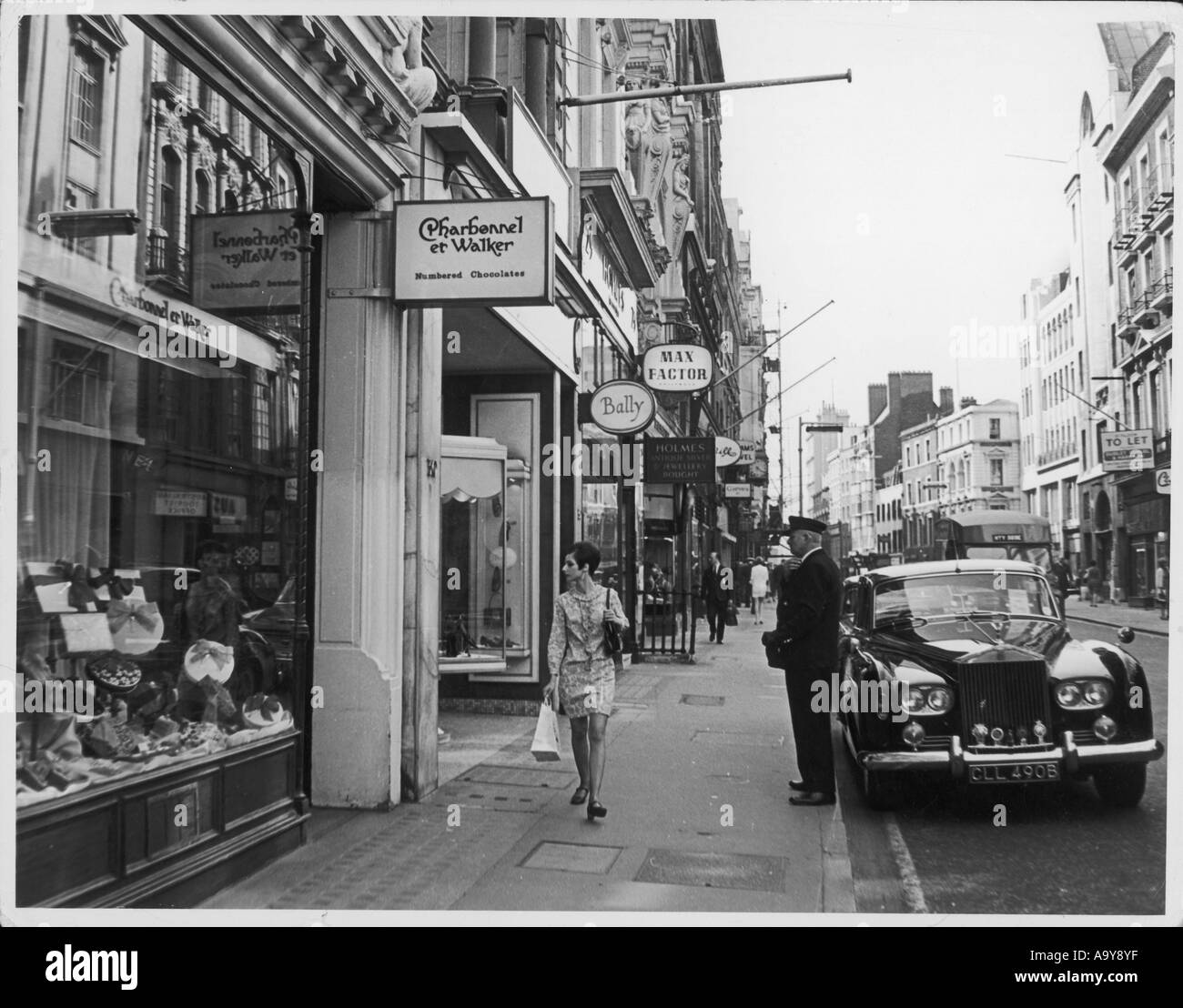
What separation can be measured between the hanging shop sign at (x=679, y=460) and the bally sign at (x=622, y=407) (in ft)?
7.05

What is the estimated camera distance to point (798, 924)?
4738 millimetres

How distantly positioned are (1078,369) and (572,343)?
24.2 ft

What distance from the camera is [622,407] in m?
13.7

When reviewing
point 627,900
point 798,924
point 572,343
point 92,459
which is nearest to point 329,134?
point 92,459

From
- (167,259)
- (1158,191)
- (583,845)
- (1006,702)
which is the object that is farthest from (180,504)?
(1158,191)

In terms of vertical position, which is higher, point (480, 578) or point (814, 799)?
point (480, 578)

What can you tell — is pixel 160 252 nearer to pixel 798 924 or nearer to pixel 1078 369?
pixel 798 924

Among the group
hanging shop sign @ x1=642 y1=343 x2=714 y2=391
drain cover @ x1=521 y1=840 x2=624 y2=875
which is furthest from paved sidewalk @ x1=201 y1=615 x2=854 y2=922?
hanging shop sign @ x1=642 y1=343 x2=714 y2=391

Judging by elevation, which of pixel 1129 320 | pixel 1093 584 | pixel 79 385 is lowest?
pixel 1093 584

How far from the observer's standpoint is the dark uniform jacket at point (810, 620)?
7141 mm

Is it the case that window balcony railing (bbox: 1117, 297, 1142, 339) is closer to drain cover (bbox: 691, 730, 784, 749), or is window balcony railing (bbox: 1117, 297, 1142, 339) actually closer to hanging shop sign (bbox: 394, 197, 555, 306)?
drain cover (bbox: 691, 730, 784, 749)

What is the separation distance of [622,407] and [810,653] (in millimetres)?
6996

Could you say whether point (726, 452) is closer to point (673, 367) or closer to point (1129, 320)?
point (673, 367)

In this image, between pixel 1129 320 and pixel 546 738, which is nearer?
pixel 546 738
